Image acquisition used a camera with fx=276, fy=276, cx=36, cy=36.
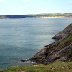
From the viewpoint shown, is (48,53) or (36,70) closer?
(36,70)

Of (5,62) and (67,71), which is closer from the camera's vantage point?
(67,71)

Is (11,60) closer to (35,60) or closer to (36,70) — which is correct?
(35,60)

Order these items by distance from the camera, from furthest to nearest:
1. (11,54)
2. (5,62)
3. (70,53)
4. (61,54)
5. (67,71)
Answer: (11,54) → (5,62) → (61,54) → (70,53) → (67,71)

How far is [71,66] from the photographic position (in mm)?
34656

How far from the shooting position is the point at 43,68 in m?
33.4

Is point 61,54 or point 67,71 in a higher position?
point 67,71

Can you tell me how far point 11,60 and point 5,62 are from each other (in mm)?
3233

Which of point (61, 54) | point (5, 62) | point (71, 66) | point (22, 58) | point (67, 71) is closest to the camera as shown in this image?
point (67, 71)

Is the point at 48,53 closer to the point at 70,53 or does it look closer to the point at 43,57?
the point at 43,57

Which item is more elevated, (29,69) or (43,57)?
(29,69)

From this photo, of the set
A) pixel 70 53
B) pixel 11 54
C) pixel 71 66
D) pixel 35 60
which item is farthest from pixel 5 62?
pixel 71 66

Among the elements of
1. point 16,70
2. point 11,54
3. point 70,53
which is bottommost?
point 11,54

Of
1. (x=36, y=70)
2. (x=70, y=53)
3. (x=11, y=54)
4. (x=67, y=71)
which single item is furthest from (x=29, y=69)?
(x=11, y=54)

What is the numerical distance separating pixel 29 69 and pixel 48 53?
44185mm
